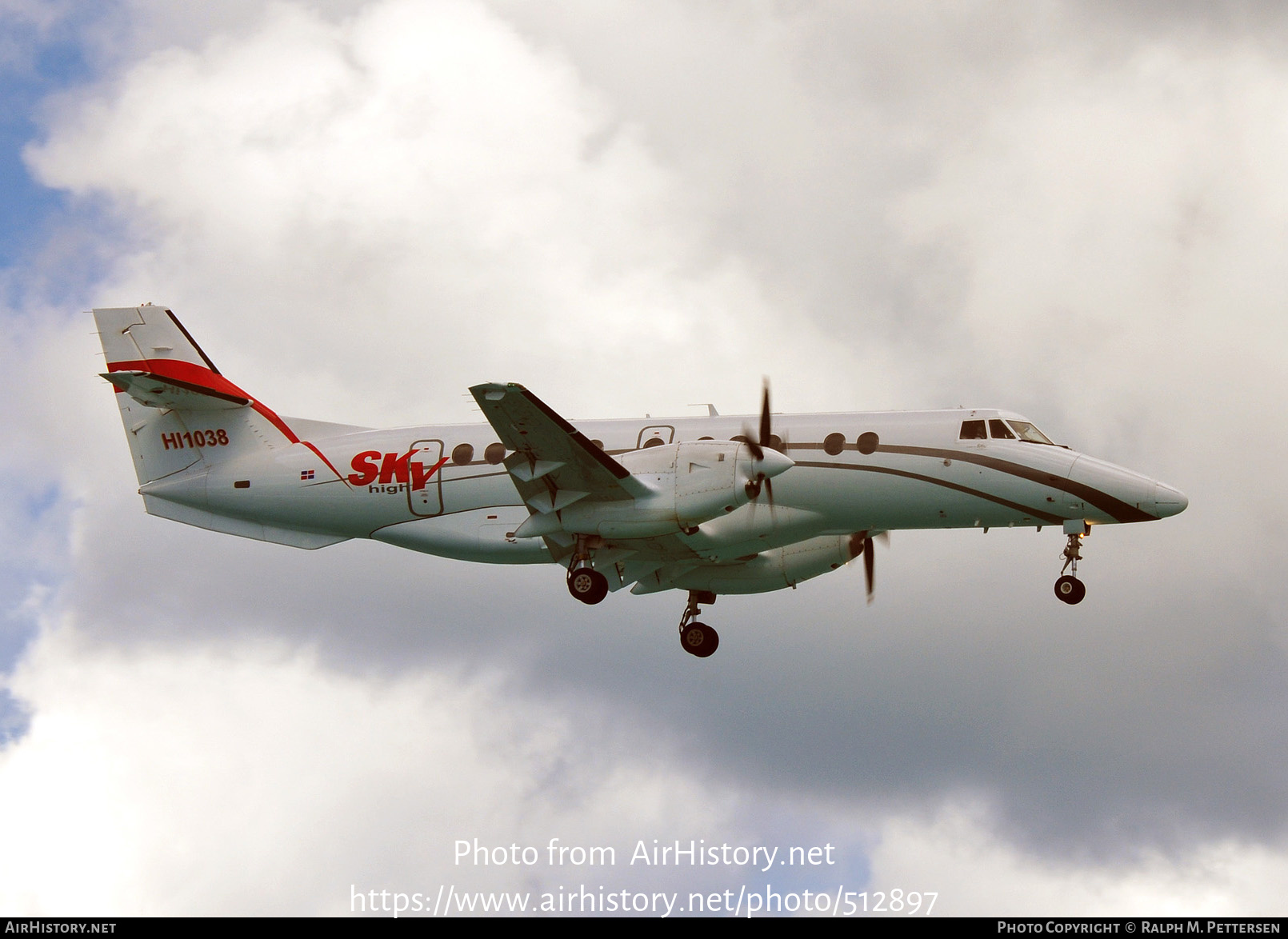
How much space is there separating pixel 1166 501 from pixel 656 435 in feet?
32.8

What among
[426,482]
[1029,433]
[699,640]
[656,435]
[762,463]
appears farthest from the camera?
[699,640]

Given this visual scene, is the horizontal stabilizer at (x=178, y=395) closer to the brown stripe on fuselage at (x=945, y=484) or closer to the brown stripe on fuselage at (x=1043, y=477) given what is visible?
the brown stripe on fuselage at (x=945, y=484)

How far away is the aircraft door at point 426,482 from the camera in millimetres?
30688

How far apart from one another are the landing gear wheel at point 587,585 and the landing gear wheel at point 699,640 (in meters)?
4.86

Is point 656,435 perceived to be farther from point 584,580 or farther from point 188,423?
point 188,423

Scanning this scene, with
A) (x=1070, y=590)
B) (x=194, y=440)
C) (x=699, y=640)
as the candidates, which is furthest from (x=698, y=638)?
(x=194, y=440)

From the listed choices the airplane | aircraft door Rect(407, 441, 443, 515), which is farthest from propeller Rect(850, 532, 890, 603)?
aircraft door Rect(407, 441, 443, 515)

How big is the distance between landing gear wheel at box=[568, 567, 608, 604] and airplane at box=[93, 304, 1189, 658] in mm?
44

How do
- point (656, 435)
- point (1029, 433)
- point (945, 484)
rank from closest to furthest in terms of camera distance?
point (945, 484) < point (1029, 433) < point (656, 435)

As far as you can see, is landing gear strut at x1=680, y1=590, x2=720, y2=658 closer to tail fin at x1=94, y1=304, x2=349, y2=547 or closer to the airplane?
the airplane

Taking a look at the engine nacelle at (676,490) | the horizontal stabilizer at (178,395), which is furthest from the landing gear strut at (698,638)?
the horizontal stabilizer at (178,395)

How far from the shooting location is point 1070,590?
1108 inches

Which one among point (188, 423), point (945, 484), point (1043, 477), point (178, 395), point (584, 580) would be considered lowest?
point (584, 580)
